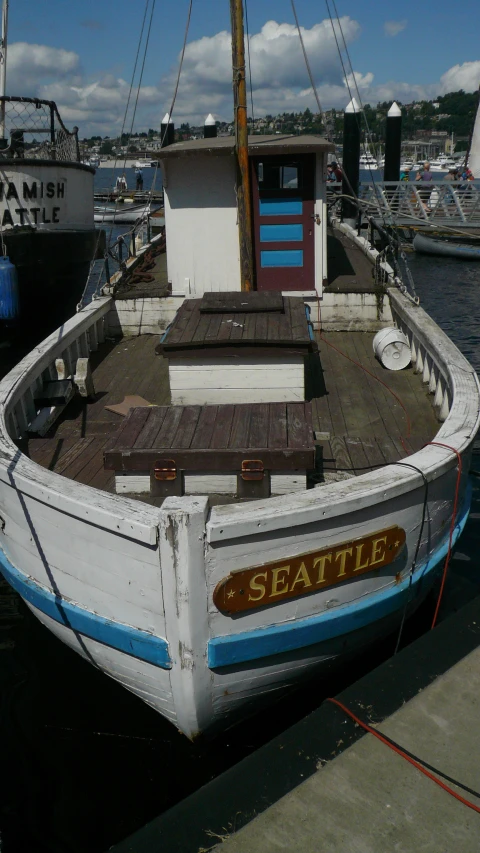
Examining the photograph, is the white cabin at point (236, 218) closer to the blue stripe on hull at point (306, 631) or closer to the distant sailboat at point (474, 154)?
the blue stripe on hull at point (306, 631)

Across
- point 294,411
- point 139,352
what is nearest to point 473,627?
point 294,411

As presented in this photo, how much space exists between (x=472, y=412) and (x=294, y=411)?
1443mm

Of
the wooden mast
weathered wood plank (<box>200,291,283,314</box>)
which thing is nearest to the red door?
the wooden mast

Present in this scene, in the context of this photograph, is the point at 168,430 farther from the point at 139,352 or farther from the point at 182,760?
the point at 139,352

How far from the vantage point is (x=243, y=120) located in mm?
8133

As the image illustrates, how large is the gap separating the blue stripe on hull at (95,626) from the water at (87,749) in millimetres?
930

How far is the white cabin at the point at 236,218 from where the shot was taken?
906 centimetres

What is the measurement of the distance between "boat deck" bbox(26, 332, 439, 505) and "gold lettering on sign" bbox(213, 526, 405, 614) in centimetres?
88

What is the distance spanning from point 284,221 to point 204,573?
6674mm

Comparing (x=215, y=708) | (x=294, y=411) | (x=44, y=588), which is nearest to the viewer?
(x=215, y=708)

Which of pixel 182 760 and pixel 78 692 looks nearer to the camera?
pixel 182 760

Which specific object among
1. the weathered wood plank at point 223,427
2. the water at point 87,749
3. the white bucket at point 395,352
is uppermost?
the weathered wood plank at point 223,427

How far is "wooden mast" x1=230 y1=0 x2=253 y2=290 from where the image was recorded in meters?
7.96

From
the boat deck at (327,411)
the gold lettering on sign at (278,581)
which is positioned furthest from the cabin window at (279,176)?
the gold lettering on sign at (278,581)
